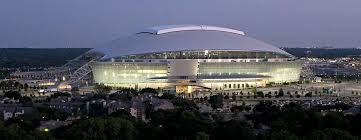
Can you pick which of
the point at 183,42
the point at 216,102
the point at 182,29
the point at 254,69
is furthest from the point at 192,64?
the point at 216,102

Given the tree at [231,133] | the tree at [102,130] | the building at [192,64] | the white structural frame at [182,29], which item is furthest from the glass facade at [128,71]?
the tree at [231,133]

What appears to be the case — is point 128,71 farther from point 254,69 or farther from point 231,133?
point 231,133

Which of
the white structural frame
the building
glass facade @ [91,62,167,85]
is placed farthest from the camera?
the white structural frame

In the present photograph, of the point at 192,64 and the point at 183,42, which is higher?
the point at 183,42

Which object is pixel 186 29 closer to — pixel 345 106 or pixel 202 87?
pixel 202 87

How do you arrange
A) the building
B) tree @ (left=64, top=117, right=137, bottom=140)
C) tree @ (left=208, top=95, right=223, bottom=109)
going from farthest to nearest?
the building, tree @ (left=208, top=95, right=223, bottom=109), tree @ (left=64, top=117, right=137, bottom=140)

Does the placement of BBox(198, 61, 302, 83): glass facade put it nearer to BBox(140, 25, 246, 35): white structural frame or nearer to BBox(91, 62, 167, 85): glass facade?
BBox(91, 62, 167, 85): glass facade

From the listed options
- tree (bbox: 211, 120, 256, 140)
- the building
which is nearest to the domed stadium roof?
the building

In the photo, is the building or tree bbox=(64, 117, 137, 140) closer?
tree bbox=(64, 117, 137, 140)

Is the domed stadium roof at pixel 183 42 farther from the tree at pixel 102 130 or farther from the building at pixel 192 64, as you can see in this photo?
the tree at pixel 102 130
